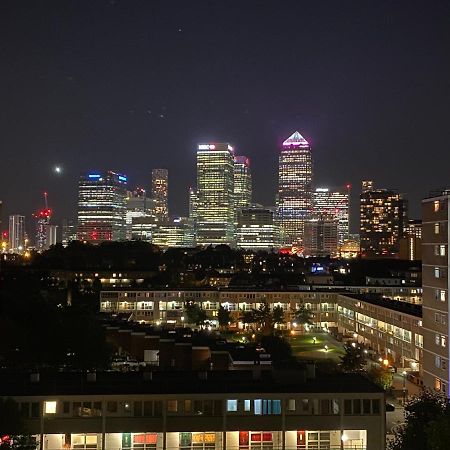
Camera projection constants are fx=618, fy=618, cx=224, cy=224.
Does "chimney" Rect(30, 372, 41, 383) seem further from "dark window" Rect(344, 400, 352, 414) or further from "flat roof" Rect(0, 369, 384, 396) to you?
"dark window" Rect(344, 400, 352, 414)

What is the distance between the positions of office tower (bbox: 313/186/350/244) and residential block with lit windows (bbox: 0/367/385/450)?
117576 mm

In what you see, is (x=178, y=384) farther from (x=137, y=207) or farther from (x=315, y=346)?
(x=137, y=207)

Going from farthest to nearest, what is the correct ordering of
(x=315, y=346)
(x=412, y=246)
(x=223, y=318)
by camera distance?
(x=412, y=246) < (x=223, y=318) < (x=315, y=346)

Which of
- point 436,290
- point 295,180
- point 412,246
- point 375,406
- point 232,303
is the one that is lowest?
point 232,303

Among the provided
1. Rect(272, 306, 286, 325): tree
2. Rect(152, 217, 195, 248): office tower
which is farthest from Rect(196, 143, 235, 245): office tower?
Rect(272, 306, 286, 325): tree

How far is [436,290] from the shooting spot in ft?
44.8

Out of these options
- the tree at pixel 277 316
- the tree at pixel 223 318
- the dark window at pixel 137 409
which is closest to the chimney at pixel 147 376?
the dark window at pixel 137 409

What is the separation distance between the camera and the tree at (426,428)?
653cm

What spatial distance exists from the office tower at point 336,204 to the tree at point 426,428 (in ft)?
386

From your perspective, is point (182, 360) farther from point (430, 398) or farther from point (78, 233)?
point (78, 233)

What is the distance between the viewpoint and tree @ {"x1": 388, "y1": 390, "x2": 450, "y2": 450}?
653cm

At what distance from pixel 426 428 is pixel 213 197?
96.0m

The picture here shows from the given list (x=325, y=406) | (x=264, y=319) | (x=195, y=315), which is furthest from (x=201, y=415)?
(x=195, y=315)

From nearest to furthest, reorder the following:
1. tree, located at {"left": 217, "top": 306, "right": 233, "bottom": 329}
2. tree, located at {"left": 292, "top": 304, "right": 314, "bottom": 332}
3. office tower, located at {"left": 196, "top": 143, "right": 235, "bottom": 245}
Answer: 1. tree, located at {"left": 292, "top": 304, "right": 314, "bottom": 332}
2. tree, located at {"left": 217, "top": 306, "right": 233, "bottom": 329}
3. office tower, located at {"left": 196, "top": 143, "right": 235, "bottom": 245}
